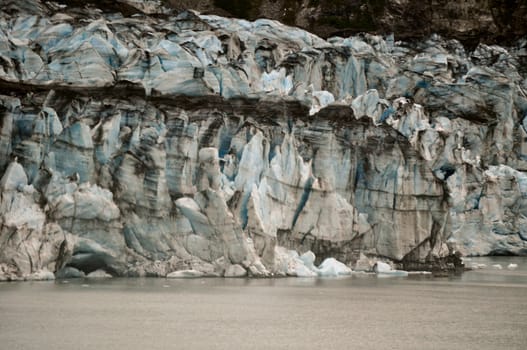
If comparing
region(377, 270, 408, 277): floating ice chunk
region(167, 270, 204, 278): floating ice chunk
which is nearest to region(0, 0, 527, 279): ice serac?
region(167, 270, 204, 278): floating ice chunk

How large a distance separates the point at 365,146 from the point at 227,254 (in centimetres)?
840

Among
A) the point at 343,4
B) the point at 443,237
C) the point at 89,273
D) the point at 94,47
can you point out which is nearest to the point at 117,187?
the point at 89,273

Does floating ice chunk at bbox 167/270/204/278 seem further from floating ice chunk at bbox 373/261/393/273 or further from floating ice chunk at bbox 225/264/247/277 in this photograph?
floating ice chunk at bbox 373/261/393/273

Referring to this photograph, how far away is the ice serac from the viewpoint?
29234 millimetres

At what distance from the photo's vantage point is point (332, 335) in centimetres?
2083

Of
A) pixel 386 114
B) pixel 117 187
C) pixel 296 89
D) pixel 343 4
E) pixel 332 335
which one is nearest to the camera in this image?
pixel 332 335

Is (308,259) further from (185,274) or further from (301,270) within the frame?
(185,274)

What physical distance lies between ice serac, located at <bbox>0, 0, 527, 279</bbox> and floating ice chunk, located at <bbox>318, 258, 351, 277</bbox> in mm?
66

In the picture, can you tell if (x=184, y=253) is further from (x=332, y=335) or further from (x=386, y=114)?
(x=386, y=114)

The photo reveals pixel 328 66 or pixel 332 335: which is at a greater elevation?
pixel 328 66

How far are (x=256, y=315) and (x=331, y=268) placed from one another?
1070 centimetres

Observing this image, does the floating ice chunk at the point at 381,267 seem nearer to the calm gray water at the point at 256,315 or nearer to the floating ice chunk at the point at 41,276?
the calm gray water at the point at 256,315

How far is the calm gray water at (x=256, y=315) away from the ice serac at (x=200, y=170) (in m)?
1.28

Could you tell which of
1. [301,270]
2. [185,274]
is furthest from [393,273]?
[185,274]
